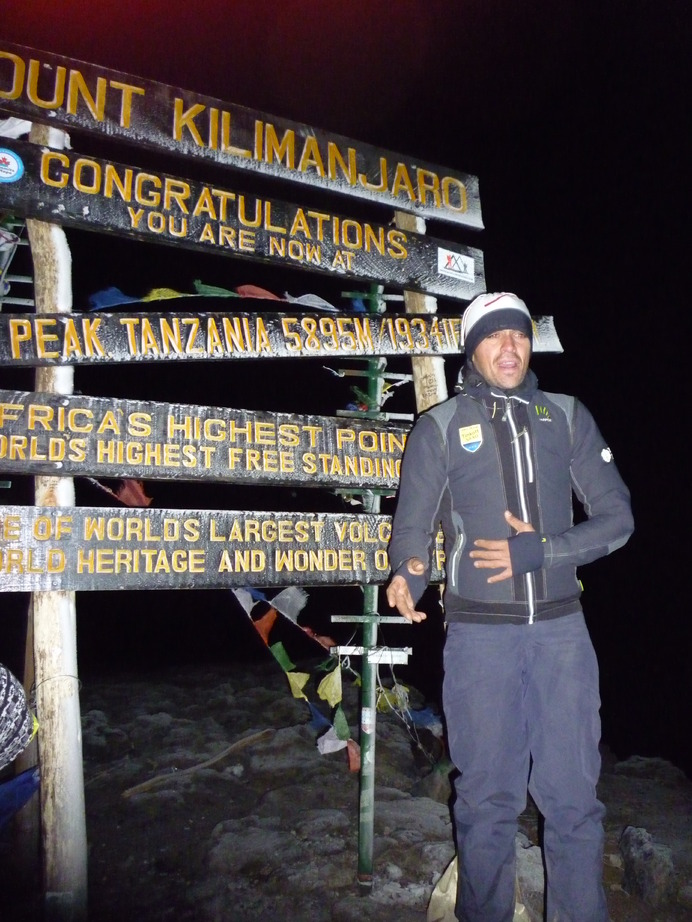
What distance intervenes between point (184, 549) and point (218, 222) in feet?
5.93

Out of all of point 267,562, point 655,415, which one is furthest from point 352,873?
point 655,415

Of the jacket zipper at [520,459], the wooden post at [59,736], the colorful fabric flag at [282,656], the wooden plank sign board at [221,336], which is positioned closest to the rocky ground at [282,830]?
the wooden post at [59,736]

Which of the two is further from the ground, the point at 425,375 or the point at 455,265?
the point at 455,265

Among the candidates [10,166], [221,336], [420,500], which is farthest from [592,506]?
[10,166]

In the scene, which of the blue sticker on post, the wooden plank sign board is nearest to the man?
the wooden plank sign board

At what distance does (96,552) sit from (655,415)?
2137 centimetres

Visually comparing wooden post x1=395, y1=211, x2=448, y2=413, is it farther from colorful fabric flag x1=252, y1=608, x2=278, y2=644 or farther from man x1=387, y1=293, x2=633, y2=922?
colorful fabric flag x1=252, y1=608, x2=278, y2=644

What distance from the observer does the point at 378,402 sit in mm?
3896

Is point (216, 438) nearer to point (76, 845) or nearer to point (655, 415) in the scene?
point (76, 845)

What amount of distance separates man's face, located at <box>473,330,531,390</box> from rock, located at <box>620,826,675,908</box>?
2657mm

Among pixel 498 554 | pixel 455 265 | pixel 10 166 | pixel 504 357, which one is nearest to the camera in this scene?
pixel 498 554

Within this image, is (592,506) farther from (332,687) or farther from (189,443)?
(189,443)

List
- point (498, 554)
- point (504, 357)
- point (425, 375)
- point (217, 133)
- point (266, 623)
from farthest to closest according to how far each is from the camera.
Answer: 1. point (425, 375)
2. point (266, 623)
3. point (217, 133)
4. point (504, 357)
5. point (498, 554)

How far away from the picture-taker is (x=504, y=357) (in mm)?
2717
